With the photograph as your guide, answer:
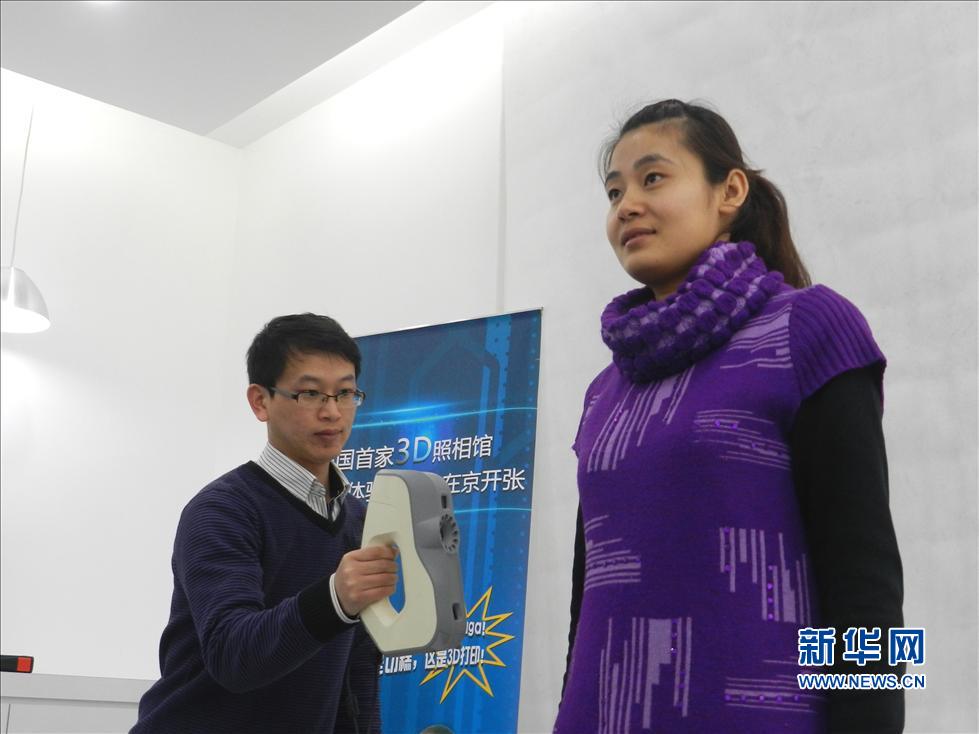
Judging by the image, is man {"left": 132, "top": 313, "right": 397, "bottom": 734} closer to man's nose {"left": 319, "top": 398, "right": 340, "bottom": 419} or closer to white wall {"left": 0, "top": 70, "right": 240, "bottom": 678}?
man's nose {"left": 319, "top": 398, "right": 340, "bottom": 419}

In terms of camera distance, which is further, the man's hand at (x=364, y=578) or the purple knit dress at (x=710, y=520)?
the man's hand at (x=364, y=578)

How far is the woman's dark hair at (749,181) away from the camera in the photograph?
1.22m

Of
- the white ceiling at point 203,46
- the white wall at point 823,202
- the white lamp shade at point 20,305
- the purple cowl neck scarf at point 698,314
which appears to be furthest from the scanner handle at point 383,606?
the white lamp shade at point 20,305

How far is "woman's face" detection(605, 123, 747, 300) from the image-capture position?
1.18 m

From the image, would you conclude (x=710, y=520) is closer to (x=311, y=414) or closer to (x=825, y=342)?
(x=825, y=342)

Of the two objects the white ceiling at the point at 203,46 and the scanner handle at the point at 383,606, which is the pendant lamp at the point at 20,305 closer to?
the white ceiling at the point at 203,46

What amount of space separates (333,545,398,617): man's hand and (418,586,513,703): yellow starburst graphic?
6.26 ft

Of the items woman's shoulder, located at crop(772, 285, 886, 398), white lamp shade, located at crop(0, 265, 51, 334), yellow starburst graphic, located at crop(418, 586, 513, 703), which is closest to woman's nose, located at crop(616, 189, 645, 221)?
woman's shoulder, located at crop(772, 285, 886, 398)

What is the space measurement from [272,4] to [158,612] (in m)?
2.66

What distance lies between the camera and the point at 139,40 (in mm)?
4395

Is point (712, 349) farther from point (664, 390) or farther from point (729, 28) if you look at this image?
point (729, 28)

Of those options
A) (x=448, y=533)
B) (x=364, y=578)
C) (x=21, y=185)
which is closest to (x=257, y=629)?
(x=364, y=578)

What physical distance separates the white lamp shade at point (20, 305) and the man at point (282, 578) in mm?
2772

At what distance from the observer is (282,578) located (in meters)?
1.67
